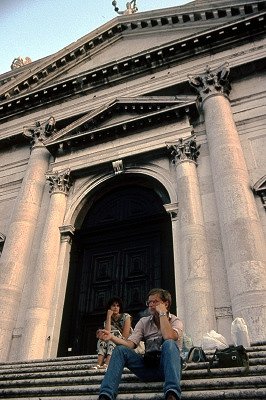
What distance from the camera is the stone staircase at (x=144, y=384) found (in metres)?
3.56

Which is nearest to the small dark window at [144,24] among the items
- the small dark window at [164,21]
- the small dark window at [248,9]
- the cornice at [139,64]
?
the small dark window at [164,21]

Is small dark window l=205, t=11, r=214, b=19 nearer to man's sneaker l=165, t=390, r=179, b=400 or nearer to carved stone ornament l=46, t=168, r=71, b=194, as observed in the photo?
carved stone ornament l=46, t=168, r=71, b=194

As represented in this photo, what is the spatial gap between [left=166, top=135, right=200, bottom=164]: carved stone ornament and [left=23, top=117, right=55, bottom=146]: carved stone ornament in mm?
5443

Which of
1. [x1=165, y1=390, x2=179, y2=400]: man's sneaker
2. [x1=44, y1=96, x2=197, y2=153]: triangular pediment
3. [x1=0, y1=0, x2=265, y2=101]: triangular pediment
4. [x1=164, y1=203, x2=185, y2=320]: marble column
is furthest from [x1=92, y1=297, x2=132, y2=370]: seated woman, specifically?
[x1=0, y1=0, x2=265, y2=101]: triangular pediment

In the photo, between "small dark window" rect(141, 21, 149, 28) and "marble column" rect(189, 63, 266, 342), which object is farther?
→ "small dark window" rect(141, 21, 149, 28)

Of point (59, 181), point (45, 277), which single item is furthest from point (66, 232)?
point (59, 181)

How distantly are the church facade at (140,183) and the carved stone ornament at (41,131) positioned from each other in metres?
0.06

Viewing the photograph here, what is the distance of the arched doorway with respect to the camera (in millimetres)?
10000

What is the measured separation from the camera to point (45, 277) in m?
10.4

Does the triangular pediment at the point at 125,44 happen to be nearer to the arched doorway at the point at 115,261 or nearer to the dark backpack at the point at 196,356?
the arched doorway at the point at 115,261

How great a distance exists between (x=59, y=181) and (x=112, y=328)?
7.50 meters

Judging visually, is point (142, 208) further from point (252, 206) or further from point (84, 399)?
point (84, 399)

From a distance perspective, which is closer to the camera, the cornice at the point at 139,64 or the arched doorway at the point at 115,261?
the arched doorway at the point at 115,261

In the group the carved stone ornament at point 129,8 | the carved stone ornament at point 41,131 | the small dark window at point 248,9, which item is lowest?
the carved stone ornament at point 41,131
